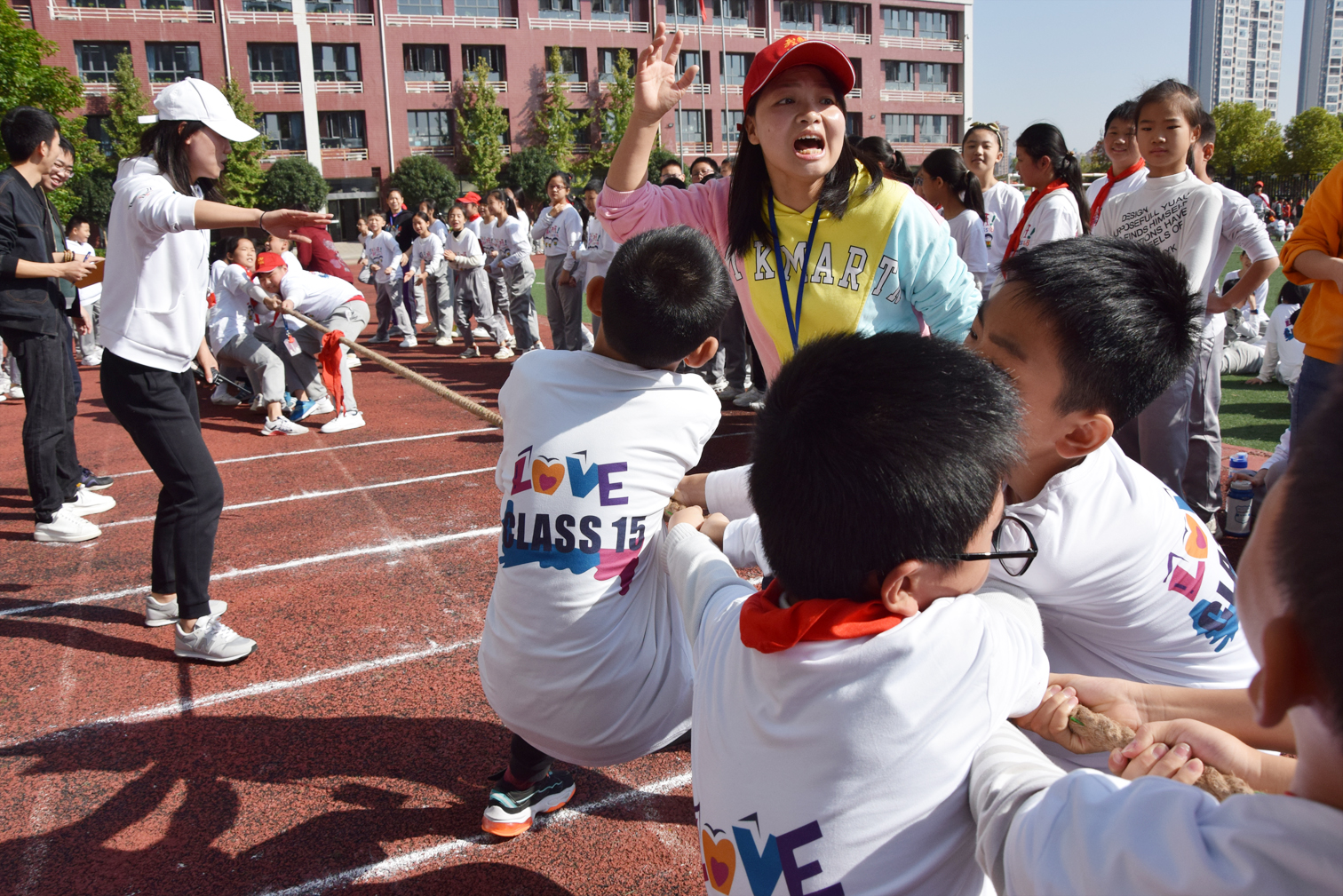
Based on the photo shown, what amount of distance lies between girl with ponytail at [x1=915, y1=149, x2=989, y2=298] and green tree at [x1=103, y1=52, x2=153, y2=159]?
129ft

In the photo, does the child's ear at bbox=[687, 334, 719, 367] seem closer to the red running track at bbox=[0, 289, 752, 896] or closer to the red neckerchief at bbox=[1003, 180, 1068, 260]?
the red running track at bbox=[0, 289, 752, 896]

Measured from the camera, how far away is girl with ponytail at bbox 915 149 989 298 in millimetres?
6195

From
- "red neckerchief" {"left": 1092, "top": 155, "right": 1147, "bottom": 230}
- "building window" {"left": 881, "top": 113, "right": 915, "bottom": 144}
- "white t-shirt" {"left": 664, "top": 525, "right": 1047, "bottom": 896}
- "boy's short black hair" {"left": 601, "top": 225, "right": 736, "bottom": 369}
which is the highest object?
"building window" {"left": 881, "top": 113, "right": 915, "bottom": 144}

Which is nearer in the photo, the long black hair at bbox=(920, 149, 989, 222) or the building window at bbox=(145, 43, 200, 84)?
the long black hair at bbox=(920, 149, 989, 222)

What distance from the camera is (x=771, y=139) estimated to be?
2.47 m

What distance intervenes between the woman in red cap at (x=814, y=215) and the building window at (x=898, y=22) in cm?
5439

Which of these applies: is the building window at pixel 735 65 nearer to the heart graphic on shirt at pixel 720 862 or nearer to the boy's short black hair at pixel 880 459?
the boy's short black hair at pixel 880 459

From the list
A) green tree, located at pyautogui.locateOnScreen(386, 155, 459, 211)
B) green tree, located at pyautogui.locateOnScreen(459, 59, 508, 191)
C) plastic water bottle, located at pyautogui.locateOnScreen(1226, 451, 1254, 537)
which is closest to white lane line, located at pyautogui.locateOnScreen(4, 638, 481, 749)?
plastic water bottle, located at pyautogui.locateOnScreen(1226, 451, 1254, 537)

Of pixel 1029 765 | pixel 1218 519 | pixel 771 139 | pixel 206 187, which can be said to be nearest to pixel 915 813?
pixel 1029 765

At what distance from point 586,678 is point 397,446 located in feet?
18.4

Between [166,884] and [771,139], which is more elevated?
[771,139]

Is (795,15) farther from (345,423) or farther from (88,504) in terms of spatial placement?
(88,504)

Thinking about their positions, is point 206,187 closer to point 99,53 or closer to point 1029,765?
point 1029,765

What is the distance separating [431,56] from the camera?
42594 mm
